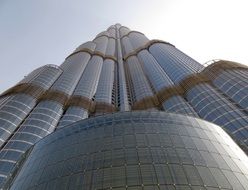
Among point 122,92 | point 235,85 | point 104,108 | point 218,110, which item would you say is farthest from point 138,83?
point 218,110

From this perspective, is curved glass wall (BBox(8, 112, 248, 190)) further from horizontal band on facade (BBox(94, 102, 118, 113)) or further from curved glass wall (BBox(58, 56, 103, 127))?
horizontal band on facade (BBox(94, 102, 118, 113))

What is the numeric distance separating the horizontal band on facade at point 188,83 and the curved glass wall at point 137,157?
6355 cm

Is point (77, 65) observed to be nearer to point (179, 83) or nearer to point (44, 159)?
point (179, 83)

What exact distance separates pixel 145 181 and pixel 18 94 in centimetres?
9147

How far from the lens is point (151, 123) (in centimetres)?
5741

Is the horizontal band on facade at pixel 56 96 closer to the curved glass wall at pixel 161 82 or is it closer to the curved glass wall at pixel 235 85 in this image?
the curved glass wall at pixel 161 82

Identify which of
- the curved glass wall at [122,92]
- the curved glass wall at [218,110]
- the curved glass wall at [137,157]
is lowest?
the curved glass wall at [137,157]

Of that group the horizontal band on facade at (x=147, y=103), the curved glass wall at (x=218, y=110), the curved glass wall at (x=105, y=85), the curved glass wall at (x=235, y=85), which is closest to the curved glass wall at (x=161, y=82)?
the curved glass wall at (x=218, y=110)

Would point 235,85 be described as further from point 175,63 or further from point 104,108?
point 104,108

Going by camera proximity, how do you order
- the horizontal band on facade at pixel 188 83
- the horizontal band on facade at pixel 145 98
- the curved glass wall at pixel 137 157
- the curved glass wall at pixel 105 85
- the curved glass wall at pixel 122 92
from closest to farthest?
the curved glass wall at pixel 137 157
the horizontal band on facade at pixel 188 83
the horizontal band on facade at pixel 145 98
the curved glass wall at pixel 122 92
the curved glass wall at pixel 105 85

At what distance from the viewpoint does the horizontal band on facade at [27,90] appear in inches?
4842

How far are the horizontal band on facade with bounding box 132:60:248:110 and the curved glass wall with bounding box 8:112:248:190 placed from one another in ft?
209

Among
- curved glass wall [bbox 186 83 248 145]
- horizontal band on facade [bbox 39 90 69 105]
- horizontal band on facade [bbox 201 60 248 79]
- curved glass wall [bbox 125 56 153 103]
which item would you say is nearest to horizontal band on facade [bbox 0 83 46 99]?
horizontal band on facade [bbox 39 90 69 105]

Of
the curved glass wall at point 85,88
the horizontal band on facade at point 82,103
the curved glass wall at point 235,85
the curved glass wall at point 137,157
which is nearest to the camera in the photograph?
the curved glass wall at point 137,157
